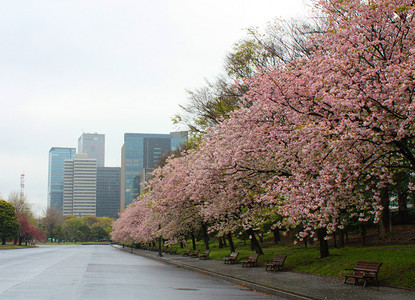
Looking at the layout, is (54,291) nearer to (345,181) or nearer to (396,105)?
(345,181)

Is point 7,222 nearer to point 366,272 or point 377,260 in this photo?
point 377,260

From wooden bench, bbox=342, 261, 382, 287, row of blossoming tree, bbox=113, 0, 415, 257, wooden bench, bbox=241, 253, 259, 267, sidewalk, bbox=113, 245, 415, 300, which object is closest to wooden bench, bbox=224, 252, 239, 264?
wooden bench, bbox=241, 253, 259, 267

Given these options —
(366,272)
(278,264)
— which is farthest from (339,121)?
(278,264)

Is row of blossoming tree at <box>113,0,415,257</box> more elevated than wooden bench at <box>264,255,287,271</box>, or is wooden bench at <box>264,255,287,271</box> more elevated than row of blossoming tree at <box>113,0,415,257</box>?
row of blossoming tree at <box>113,0,415,257</box>

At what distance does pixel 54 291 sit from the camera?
13.8 meters

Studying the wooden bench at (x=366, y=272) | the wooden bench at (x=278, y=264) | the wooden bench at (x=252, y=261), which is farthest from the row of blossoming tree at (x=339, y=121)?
the wooden bench at (x=252, y=261)

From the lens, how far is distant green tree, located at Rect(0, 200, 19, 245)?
295 ft

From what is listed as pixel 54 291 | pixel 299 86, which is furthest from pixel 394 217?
pixel 54 291

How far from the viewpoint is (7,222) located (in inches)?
3548

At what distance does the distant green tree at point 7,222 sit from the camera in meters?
A: 90.0

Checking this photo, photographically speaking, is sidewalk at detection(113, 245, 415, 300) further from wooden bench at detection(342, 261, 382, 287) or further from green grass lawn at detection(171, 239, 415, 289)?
green grass lawn at detection(171, 239, 415, 289)

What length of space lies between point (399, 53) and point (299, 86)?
10.9 ft

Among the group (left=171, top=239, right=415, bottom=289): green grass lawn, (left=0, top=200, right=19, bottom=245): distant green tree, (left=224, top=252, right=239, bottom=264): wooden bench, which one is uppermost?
(left=0, top=200, right=19, bottom=245): distant green tree

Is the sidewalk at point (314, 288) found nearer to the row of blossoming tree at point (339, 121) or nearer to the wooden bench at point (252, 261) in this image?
the row of blossoming tree at point (339, 121)
